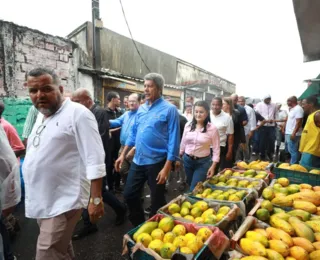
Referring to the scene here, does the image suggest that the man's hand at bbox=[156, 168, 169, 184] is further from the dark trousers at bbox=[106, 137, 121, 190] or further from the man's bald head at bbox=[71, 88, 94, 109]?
the dark trousers at bbox=[106, 137, 121, 190]

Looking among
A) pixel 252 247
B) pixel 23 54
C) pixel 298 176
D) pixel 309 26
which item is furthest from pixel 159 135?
pixel 23 54

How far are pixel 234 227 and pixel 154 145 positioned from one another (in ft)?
3.86

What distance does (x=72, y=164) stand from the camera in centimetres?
179

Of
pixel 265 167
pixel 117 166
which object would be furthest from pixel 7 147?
pixel 265 167

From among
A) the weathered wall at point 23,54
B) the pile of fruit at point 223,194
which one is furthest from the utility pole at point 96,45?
the pile of fruit at point 223,194

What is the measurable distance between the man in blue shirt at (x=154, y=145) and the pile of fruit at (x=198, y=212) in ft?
1.20

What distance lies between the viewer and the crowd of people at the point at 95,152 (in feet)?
5.70

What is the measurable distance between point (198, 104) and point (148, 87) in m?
1.05

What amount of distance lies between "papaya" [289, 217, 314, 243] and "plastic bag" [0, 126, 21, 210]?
8.39 ft

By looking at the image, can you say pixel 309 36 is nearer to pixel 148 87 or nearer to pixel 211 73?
pixel 148 87

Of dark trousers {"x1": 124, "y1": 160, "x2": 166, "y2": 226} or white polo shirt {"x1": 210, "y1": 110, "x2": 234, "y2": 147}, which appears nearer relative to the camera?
dark trousers {"x1": 124, "y1": 160, "x2": 166, "y2": 226}

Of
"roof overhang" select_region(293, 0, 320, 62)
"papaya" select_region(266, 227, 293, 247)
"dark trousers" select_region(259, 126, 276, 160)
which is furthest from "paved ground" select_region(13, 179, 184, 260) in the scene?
"dark trousers" select_region(259, 126, 276, 160)

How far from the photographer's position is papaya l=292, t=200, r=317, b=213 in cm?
230

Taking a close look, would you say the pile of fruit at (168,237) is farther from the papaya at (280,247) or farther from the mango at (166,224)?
the papaya at (280,247)
